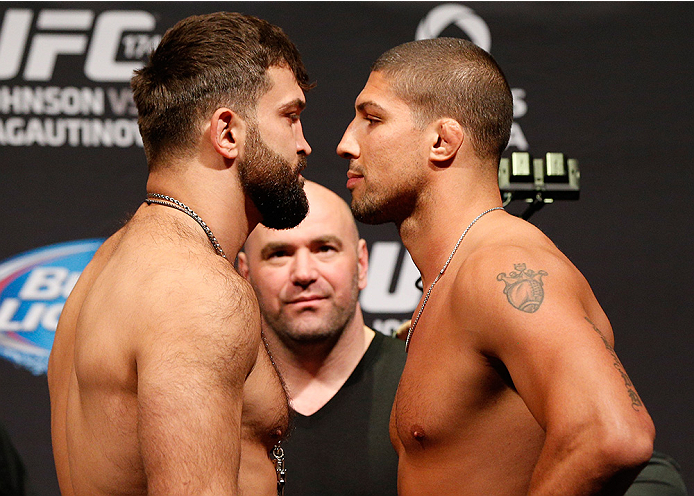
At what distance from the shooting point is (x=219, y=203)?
5.12ft

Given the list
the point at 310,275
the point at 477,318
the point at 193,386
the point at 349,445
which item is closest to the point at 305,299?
the point at 310,275

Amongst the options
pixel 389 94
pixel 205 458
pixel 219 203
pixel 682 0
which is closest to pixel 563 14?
pixel 682 0

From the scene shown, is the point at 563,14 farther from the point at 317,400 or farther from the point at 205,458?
the point at 205,458

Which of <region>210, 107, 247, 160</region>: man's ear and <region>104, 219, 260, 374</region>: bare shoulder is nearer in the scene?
<region>104, 219, 260, 374</region>: bare shoulder

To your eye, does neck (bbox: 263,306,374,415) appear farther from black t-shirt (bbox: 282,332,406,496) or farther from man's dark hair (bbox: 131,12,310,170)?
man's dark hair (bbox: 131,12,310,170)

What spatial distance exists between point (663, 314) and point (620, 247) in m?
0.29

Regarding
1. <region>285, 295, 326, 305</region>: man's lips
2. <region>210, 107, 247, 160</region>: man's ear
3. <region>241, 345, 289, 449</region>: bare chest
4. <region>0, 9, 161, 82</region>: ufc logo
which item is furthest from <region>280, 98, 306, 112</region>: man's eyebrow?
<region>0, 9, 161, 82</region>: ufc logo

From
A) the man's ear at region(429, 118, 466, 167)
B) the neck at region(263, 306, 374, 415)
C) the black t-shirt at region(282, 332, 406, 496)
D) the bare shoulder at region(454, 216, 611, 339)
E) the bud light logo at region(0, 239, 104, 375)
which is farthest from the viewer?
the bud light logo at region(0, 239, 104, 375)

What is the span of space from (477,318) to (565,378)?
0.74 ft

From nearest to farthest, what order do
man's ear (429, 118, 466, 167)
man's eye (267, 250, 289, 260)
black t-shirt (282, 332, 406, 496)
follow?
man's ear (429, 118, 466, 167) < black t-shirt (282, 332, 406, 496) < man's eye (267, 250, 289, 260)

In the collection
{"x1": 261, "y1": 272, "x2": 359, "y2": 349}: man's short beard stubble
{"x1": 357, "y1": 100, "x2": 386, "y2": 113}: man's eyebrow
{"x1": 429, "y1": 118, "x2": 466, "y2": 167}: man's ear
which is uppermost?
{"x1": 357, "y1": 100, "x2": 386, "y2": 113}: man's eyebrow

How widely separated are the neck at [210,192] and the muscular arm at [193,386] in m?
0.28

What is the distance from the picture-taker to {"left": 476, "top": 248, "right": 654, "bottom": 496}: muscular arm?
115 centimetres

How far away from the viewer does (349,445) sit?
7.25 feet
